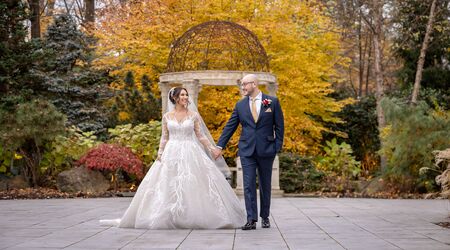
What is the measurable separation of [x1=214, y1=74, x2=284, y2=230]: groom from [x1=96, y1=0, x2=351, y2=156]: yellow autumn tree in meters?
9.36

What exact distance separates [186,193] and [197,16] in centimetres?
1178

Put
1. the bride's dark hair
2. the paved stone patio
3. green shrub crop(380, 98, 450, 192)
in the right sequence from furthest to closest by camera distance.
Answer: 1. green shrub crop(380, 98, 450, 192)
2. the bride's dark hair
3. the paved stone patio

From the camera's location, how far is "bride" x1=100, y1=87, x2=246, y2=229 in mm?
8391

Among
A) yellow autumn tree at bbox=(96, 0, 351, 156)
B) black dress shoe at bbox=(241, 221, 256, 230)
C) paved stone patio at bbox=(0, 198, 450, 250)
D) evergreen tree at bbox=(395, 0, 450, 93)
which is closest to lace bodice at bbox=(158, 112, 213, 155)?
black dress shoe at bbox=(241, 221, 256, 230)

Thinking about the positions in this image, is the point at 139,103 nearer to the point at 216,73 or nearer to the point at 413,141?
the point at 216,73

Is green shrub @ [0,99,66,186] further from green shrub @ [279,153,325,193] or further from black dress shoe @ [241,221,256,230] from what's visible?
black dress shoe @ [241,221,256,230]

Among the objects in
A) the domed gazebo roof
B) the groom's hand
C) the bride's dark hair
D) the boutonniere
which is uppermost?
the domed gazebo roof

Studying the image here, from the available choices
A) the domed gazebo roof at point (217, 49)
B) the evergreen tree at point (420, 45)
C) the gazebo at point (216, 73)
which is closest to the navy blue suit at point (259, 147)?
the gazebo at point (216, 73)

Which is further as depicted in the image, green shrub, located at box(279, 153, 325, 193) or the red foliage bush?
green shrub, located at box(279, 153, 325, 193)

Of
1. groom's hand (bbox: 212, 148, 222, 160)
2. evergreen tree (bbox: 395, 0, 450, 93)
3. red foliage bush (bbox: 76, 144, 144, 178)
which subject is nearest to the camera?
groom's hand (bbox: 212, 148, 222, 160)

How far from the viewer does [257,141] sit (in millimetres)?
8266

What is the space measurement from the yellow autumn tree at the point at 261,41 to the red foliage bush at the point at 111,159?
126 inches

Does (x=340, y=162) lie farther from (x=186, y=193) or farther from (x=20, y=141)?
(x=186, y=193)

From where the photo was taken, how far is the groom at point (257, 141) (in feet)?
27.0
